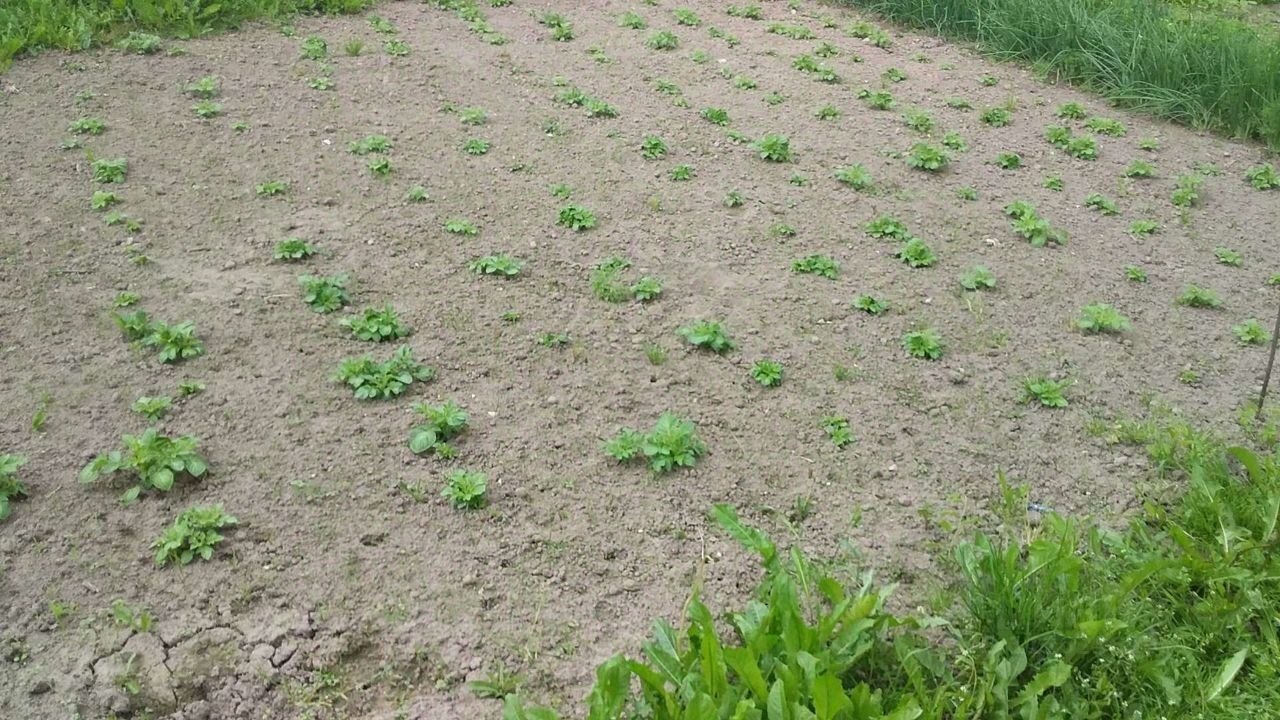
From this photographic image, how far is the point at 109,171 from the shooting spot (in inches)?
225

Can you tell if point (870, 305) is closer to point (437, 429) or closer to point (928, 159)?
point (928, 159)

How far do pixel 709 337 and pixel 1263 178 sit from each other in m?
4.24

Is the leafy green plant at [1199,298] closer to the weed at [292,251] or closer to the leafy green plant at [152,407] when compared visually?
the weed at [292,251]

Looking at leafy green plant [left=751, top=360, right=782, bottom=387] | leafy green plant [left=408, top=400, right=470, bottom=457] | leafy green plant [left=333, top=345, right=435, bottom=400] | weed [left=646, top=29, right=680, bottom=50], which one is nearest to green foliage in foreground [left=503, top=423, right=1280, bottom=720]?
leafy green plant [left=751, top=360, right=782, bottom=387]

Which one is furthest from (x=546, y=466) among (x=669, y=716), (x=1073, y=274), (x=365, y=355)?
(x=1073, y=274)

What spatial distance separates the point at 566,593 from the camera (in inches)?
127

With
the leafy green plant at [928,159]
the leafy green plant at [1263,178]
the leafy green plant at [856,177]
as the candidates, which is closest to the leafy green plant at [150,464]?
the leafy green plant at [856,177]

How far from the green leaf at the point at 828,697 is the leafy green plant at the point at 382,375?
2236mm

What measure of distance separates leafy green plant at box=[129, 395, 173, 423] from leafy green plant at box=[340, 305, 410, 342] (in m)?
0.84

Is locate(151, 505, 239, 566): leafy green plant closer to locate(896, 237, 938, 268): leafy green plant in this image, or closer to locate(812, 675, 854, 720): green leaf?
locate(812, 675, 854, 720): green leaf

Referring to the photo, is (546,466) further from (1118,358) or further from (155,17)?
(155,17)

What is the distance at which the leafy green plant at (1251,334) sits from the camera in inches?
186

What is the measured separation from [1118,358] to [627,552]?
2.59 meters

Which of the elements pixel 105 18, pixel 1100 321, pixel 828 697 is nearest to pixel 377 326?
pixel 828 697
